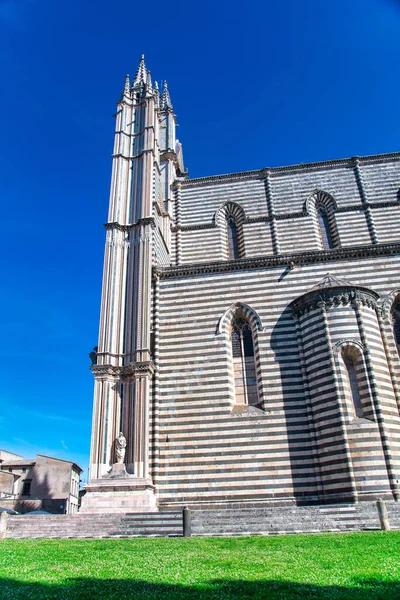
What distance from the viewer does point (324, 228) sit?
24.7 m

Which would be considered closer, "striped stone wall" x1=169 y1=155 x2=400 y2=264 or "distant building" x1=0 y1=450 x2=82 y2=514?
"striped stone wall" x1=169 y1=155 x2=400 y2=264

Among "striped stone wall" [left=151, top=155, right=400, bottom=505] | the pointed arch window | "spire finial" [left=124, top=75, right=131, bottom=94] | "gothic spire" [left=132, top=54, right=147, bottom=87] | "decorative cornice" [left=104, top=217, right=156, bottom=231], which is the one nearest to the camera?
"striped stone wall" [left=151, top=155, right=400, bottom=505]

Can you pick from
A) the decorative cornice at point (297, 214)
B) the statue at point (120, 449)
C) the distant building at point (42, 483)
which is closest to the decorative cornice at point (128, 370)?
the statue at point (120, 449)

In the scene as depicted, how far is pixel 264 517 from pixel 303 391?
5.85m

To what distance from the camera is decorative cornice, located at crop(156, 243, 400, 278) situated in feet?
64.7

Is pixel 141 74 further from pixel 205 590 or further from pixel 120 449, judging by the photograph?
pixel 205 590

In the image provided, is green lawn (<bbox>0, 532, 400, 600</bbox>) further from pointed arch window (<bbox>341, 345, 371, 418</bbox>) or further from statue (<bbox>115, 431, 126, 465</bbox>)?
statue (<bbox>115, 431, 126, 465</bbox>)

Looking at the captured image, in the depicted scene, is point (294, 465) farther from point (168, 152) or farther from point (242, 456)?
point (168, 152)

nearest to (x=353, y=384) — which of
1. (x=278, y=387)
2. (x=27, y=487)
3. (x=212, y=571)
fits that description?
(x=278, y=387)

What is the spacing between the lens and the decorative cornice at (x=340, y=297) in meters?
17.5

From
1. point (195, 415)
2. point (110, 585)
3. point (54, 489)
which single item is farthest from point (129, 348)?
point (54, 489)

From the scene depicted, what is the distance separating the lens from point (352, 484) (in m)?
14.7

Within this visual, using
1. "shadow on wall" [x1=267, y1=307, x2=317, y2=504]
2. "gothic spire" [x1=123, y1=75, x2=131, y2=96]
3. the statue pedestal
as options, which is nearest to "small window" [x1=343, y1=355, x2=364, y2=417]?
"shadow on wall" [x1=267, y1=307, x2=317, y2=504]

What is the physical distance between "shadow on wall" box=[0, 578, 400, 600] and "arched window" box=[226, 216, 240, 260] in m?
19.9
